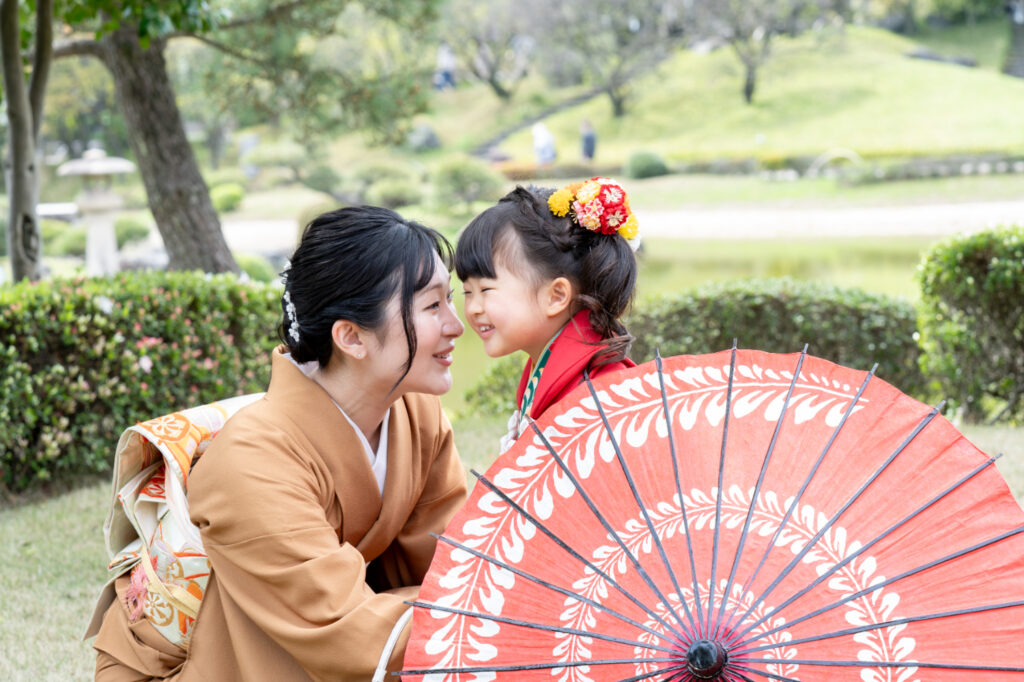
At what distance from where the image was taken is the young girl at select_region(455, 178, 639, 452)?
242 centimetres

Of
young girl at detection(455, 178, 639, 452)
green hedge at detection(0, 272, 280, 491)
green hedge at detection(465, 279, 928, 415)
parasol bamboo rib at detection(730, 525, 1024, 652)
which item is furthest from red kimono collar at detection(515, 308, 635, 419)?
green hedge at detection(465, 279, 928, 415)

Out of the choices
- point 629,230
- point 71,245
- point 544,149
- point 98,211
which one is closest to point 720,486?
point 629,230

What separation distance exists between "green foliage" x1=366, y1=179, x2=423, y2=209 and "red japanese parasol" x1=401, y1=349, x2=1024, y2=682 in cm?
2291

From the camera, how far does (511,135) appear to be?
35.2 m

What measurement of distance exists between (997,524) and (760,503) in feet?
1.24

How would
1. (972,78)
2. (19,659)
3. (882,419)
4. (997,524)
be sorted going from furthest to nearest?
(972,78)
(19,659)
(882,419)
(997,524)

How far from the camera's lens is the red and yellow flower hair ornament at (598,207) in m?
2.40

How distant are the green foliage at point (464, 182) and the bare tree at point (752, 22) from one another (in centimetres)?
1641

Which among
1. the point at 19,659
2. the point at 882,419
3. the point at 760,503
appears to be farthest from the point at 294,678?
the point at 19,659

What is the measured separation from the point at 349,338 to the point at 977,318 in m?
4.77

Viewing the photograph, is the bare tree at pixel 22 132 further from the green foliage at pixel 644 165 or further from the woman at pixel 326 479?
the green foliage at pixel 644 165

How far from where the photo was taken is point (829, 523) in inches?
64.4

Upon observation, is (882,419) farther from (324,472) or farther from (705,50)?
(705,50)

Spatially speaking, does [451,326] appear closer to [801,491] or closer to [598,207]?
[598,207]
